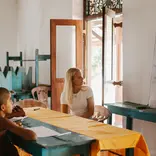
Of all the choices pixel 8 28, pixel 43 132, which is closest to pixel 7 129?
pixel 43 132

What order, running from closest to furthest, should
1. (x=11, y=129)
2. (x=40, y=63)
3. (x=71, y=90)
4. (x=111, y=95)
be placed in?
(x=11, y=129)
(x=71, y=90)
(x=111, y=95)
(x=40, y=63)

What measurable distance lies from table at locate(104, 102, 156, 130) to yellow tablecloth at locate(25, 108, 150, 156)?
0.52 meters

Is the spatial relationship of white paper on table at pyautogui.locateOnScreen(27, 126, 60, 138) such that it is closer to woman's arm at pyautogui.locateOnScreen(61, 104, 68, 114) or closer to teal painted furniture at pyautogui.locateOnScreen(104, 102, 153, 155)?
teal painted furniture at pyautogui.locateOnScreen(104, 102, 153, 155)

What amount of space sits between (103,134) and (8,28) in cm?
529

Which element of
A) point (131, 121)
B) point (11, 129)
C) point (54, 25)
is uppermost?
point (54, 25)

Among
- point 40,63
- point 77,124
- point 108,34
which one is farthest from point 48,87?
point 77,124

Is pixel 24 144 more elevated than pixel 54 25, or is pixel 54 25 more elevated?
pixel 54 25

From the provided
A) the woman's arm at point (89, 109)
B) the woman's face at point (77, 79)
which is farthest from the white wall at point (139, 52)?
the woman's face at point (77, 79)

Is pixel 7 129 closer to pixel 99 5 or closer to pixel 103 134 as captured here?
pixel 103 134

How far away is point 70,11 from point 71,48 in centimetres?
63

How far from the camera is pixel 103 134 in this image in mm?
2668

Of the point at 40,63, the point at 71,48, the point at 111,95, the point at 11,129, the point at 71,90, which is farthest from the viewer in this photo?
the point at 40,63

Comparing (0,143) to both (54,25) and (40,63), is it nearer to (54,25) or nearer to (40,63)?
(54,25)

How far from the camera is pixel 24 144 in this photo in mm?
2635
